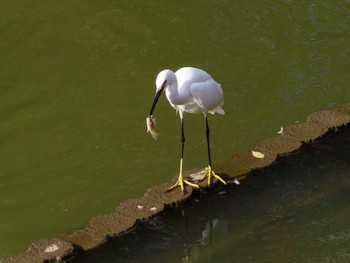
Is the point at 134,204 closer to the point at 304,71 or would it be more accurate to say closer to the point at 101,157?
the point at 101,157

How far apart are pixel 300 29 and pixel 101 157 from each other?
3.38m

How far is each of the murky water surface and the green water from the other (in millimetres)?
453

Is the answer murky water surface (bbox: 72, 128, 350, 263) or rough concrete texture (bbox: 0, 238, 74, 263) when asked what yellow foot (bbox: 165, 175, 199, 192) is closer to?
murky water surface (bbox: 72, 128, 350, 263)

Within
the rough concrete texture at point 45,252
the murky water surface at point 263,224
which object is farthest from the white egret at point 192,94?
the rough concrete texture at point 45,252

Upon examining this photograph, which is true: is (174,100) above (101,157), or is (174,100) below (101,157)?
above

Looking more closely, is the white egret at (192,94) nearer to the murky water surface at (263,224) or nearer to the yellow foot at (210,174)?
the yellow foot at (210,174)

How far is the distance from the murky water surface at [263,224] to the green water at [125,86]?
45 centimetres

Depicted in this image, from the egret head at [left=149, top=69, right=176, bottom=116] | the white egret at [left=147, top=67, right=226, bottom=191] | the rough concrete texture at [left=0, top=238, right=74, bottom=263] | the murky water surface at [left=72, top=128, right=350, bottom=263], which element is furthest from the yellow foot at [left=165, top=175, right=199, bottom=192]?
the rough concrete texture at [left=0, top=238, right=74, bottom=263]

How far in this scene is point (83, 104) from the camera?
6.99 metres

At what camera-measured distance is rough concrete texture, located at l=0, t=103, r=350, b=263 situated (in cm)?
481

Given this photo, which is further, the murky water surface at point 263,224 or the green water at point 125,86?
the green water at point 125,86

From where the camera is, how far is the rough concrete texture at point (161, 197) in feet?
15.8

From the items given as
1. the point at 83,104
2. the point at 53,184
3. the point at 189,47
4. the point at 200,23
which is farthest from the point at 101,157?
the point at 200,23

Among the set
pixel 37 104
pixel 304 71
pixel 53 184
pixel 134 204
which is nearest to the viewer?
pixel 134 204
